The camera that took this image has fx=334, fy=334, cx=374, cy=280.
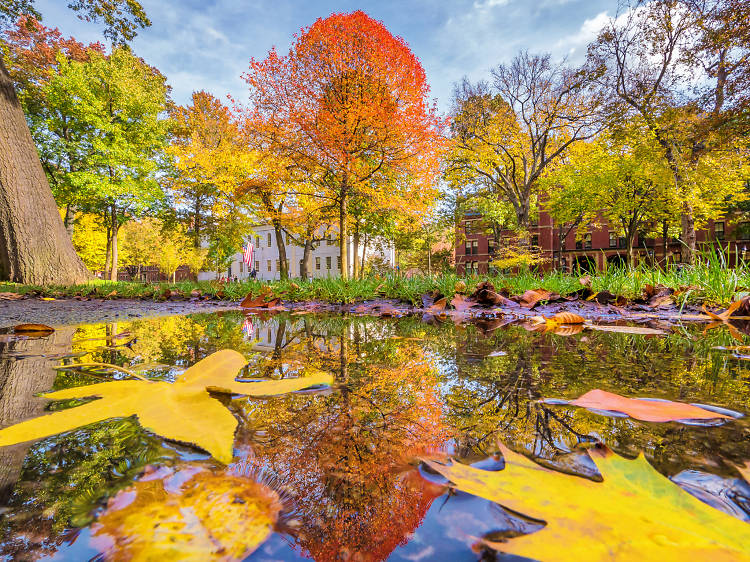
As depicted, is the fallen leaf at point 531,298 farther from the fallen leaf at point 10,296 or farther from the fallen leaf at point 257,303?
the fallen leaf at point 10,296

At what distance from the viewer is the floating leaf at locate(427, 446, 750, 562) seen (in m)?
0.26

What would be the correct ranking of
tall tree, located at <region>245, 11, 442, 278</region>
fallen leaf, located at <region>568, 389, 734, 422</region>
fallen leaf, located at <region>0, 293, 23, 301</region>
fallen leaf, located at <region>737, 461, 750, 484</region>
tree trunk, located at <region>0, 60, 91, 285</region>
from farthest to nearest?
tall tree, located at <region>245, 11, 442, 278</region> → tree trunk, located at <region>0, 60, 91, 285</region> → fallen leaf, located at <region>0, 293, 23, 301</region> → fallen leaf, located at <region>568, 389, 734, 422</region> → fallen leaf, located at <region>737, 461, 750, 484</region>

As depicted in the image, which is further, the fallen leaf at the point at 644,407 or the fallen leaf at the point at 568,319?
the fallen leaf at the point at 568,319

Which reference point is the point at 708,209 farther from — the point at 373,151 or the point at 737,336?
the point at 737,336

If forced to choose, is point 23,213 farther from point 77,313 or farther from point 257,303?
point 257,303

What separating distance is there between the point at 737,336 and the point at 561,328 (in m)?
0.69

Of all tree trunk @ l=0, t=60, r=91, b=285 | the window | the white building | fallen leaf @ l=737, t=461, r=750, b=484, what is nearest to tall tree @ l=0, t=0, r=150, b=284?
tree trunk @ l=0, t=60, r=91, b=285

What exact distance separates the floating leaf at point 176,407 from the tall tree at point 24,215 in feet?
28.2

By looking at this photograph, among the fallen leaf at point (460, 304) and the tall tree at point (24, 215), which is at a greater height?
the tall tree at point (24, 215)

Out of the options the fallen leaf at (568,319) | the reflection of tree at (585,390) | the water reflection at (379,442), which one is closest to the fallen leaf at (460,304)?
the fallen leaf at (568,319)

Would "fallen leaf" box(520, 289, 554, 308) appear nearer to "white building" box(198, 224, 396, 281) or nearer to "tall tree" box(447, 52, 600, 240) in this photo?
"tall tree" box(447, 52, 600, 240)

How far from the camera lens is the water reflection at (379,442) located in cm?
29

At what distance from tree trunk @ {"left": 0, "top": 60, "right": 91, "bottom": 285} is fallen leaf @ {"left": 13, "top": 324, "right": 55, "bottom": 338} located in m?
6.95

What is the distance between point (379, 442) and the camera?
1.53 ft
